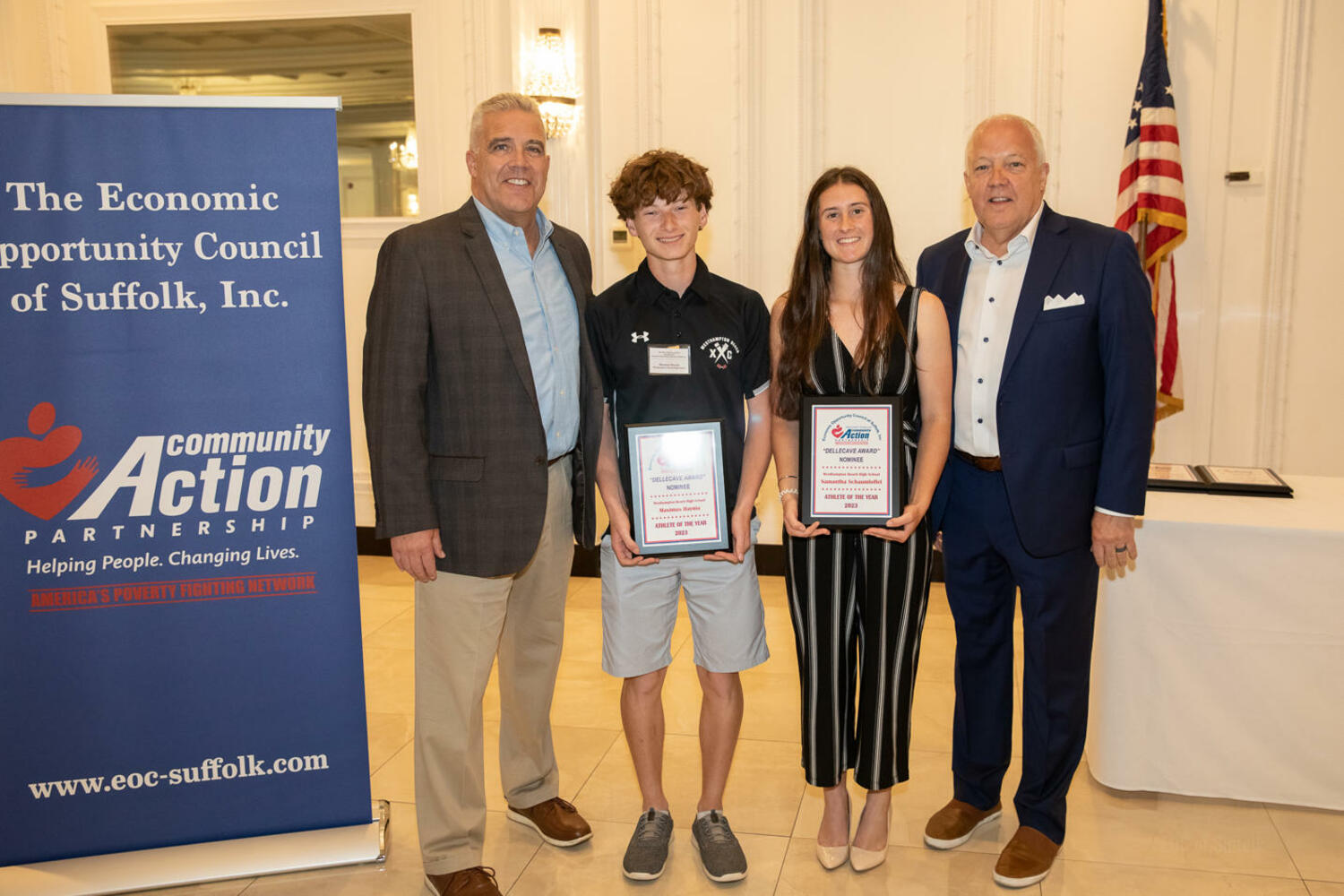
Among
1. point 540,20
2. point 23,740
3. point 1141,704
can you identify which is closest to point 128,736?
point 23,740

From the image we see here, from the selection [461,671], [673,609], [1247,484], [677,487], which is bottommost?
[461,671]

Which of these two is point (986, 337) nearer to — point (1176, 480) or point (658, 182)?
point (658, 182)

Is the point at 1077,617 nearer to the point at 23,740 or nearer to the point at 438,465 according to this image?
the point at 438,465

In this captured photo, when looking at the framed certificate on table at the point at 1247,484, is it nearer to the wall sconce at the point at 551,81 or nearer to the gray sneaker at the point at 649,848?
the gray sneaker at the point at 649,848

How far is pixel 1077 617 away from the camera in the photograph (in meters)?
2.95

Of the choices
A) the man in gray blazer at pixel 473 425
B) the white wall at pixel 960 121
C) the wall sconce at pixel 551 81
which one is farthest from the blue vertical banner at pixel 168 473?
the white wall at pixel 960 121

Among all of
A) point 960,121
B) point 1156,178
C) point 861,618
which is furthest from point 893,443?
point 960,121

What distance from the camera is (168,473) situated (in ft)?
9.28

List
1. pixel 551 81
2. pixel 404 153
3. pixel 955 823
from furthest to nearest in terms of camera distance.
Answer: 1. pixel 404 153
2. pixel 551 81
3. pixel 955 823

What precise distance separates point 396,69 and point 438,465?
4.13m

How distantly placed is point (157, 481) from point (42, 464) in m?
0.27

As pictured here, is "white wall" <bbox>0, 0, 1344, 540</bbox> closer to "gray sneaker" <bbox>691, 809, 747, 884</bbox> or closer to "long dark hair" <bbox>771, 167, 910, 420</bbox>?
"gray sneaker" <bbox>691, 809, 747, 884</bbox>

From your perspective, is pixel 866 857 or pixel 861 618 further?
pixel 866 857

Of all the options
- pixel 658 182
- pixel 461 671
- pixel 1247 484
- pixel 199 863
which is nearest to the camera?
pixel 658 182
